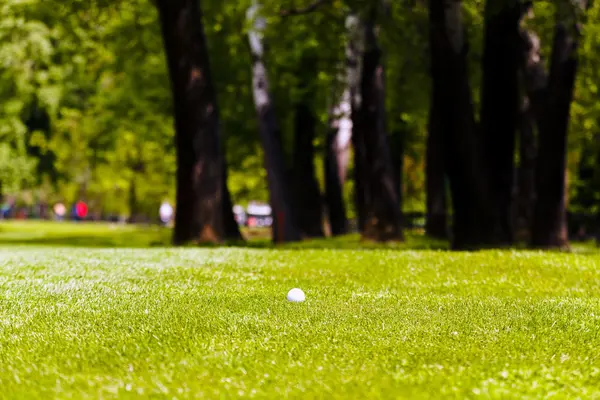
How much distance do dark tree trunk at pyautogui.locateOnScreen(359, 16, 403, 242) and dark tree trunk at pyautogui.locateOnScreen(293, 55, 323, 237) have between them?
881 cm

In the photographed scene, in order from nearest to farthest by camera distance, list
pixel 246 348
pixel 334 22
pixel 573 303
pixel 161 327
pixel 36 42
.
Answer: pixel 246 348, pixel 161 327, pixel 573 303, pixel 334 22, pixel 36 42

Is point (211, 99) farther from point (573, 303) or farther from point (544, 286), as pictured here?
point (573, 303)

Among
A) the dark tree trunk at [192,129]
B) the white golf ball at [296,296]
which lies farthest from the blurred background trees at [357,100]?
the white golf ball at [296,296]

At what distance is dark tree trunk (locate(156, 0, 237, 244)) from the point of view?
20906mm

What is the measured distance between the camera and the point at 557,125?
19203mm

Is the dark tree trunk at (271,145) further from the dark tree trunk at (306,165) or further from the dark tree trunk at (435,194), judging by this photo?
the dark tree trunk at (306,165)

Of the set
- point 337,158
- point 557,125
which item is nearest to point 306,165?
point 337,158

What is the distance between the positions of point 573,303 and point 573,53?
9.38m

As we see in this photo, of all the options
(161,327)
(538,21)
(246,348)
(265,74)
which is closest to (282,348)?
(246,348)

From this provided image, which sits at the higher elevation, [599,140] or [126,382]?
[599,140]

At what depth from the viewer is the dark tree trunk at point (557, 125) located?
62.9 ft

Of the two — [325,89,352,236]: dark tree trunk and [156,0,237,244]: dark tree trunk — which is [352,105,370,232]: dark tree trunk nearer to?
[325,89,352,236]: dark tree trunk

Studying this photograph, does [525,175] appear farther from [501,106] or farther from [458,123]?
[458,123]

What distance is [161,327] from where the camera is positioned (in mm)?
9039
